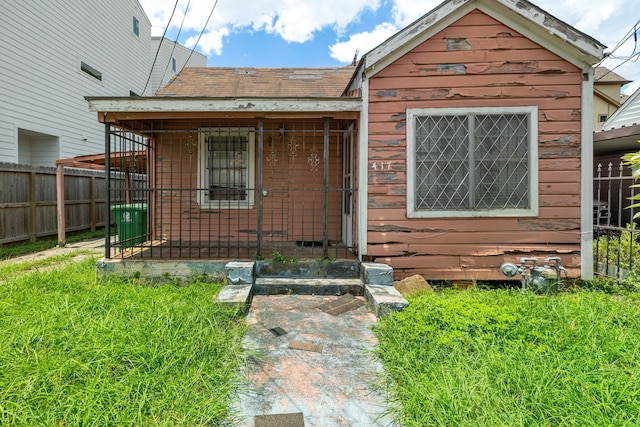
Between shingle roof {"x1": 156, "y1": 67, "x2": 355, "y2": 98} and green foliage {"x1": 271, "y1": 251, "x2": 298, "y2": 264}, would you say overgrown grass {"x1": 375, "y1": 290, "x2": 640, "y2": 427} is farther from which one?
shingle roof {"x1": 156, "y1": 67, "x2": 355, "y2": 98}

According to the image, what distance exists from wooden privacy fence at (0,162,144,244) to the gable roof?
4.96m

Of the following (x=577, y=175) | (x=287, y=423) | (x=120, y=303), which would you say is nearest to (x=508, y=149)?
(x=577, y=175)

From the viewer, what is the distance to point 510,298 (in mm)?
3953

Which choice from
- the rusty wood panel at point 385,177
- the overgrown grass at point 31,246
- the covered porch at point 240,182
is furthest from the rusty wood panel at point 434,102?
the overgrown grass at point 31,246

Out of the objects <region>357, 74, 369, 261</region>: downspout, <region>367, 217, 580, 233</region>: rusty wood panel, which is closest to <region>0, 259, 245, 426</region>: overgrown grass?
<region>357, 74, 369, 261</region>: downspout

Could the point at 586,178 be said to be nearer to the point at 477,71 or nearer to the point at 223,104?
the point at 477,71

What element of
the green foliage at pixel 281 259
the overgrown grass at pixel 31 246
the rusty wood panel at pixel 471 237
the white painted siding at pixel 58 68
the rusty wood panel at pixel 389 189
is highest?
the white painted siding at pixel 58 68

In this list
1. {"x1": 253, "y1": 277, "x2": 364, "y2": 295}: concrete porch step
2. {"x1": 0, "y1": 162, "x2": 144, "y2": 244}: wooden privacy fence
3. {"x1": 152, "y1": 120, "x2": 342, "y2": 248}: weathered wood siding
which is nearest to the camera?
{"x1": 253, "y1": 277, "x2": 364, "y2": 295}: concrete porch step

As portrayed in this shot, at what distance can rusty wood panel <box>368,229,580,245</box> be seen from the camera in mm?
4828

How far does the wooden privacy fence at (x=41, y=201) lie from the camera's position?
7691 millimetres

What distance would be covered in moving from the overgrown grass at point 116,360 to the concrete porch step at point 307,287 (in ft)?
3.16

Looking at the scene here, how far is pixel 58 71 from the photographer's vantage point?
35.7ft

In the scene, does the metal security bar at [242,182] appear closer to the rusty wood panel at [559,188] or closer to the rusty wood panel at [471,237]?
the rusty wood panel at [471,237]

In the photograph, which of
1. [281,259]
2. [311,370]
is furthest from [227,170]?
[311,370]
